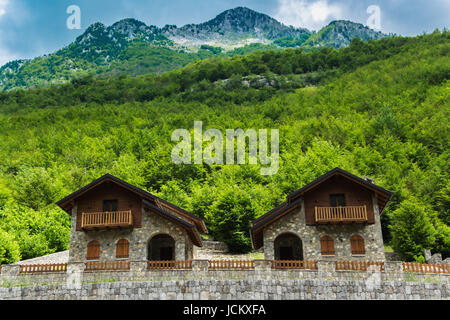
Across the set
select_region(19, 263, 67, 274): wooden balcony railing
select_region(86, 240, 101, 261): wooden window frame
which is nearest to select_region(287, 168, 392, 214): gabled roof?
select_region(86, 240, 101, 261): wooden window frame

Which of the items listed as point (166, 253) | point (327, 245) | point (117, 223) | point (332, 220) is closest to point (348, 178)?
point (332, 220)

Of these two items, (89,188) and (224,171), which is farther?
(224,171)

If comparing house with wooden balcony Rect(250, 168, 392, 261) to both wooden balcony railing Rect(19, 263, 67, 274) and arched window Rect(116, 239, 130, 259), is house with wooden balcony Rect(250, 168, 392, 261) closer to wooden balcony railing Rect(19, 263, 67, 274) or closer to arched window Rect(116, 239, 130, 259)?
arched window Rect(116, 239, 130, 259)

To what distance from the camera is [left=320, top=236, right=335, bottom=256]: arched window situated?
26.0 meters

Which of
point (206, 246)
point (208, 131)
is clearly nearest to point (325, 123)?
point (208, 131)

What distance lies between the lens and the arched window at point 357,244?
25969 millimetres

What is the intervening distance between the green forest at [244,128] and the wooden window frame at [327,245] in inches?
311

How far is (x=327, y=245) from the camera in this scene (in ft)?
85.9

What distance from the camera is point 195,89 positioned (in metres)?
113

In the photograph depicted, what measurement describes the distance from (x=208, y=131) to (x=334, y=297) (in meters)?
57.0

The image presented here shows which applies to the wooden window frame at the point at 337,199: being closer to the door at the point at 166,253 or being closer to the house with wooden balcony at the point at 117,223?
the house with wooden balcony at the point at 117,223

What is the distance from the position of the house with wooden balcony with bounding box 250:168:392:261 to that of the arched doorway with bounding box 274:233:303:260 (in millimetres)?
3117
